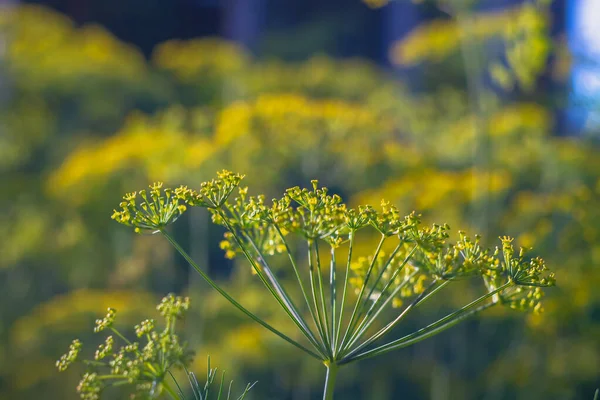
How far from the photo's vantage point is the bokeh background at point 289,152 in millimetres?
2387

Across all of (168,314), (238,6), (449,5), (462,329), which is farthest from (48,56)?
(168,314)

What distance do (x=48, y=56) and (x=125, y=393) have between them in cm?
242

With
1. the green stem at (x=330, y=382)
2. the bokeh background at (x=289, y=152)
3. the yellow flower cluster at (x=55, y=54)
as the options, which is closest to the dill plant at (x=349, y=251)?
the green stem at (x=330, y=382)

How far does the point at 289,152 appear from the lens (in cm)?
235

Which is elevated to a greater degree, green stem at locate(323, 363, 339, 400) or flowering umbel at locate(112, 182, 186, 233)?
flowering umbel at locate(112, 182, 186, 233)

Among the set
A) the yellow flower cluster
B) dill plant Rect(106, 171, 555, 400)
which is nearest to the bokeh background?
the yellow flower cluster

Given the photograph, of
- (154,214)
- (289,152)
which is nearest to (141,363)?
(154,214)

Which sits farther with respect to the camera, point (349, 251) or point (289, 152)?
point (289, 152)

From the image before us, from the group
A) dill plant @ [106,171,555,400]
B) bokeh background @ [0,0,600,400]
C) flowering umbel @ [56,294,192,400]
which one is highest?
bokeh background @ [0,0,600,400]

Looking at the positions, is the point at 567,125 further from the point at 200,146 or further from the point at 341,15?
the point at 200,146

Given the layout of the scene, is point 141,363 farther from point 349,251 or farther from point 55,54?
point 55,54

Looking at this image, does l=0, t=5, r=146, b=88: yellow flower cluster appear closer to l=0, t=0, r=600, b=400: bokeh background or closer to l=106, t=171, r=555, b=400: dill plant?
l=0, t=0, r=600, b=400: bokeh background

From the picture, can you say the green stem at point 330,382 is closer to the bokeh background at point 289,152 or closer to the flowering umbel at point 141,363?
the flowering umbel at point 141,363

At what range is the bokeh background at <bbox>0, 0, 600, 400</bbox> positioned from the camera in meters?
2.39
